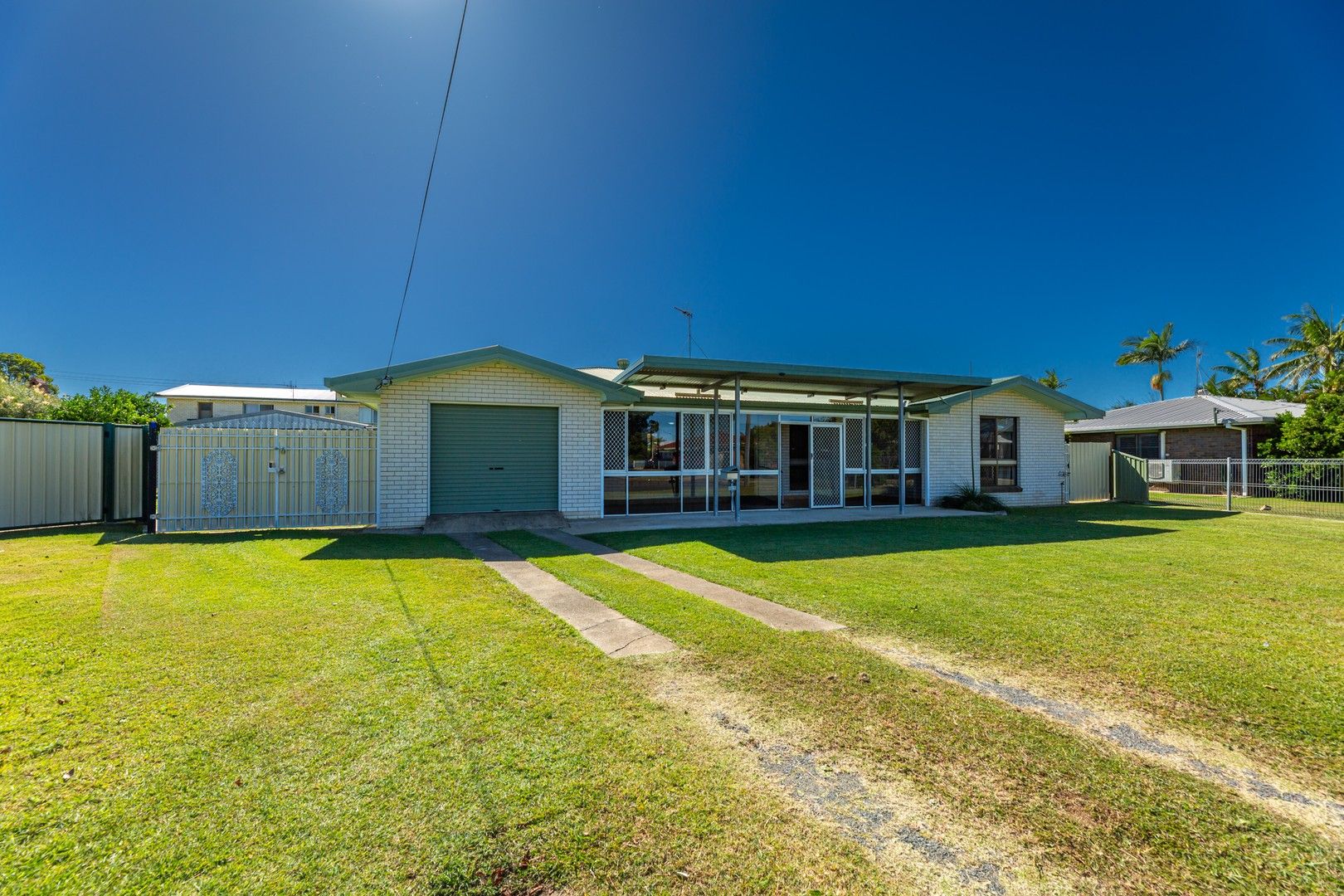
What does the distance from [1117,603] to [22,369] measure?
60.3m

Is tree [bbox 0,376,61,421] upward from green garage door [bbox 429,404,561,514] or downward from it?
upward

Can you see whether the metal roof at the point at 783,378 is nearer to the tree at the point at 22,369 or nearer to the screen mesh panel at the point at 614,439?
the screen mesh panel at the point at 614,439

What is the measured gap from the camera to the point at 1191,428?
851 inches

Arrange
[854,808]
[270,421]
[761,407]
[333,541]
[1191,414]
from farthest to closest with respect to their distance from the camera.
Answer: [1191,414] → [270,421] → [761,407] → [333,541] → [854,808]

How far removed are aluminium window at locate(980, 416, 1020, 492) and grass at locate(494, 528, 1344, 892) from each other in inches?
557

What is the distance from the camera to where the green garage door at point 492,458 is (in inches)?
441

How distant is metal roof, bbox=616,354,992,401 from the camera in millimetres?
10469

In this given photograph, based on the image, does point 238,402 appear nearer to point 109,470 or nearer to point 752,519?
point 109,470

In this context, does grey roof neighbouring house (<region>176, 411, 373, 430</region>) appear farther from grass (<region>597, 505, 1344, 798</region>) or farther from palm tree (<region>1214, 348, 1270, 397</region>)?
palm tree (<region>1214, 348, 1270, 397</region>)

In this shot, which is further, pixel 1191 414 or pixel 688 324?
pixel 1191 414

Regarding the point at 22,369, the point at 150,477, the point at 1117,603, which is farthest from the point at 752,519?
the point at 22,369

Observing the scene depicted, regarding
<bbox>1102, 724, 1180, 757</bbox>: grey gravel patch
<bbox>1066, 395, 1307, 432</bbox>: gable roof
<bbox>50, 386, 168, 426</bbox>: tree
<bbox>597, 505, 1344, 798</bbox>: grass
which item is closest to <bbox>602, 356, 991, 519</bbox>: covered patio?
<bbox>597, 505, 1344, 798</bbox>: grass

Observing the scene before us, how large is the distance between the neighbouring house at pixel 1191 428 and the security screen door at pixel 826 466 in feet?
35.7

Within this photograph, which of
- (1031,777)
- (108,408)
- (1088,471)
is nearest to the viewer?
(1031,777)
